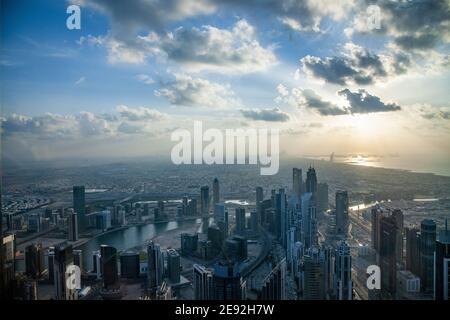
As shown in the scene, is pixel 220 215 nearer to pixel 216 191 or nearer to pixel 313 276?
pixel 216 191

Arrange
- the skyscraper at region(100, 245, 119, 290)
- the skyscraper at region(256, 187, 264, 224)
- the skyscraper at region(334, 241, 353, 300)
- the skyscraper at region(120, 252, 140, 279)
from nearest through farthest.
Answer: the skyscraper at region(334, 241, 353, 300) → the skyscraper at region(100, 245, 119, 290) → the skyscraper at region(120, 252, 140, 279) → the skyscraper at region(256, 187, 264, 224)

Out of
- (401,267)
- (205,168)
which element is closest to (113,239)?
(205,168)

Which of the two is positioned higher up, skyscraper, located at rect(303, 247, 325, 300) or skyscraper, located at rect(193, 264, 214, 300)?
skyscraper, located at rect(193, 264, 214, 300)

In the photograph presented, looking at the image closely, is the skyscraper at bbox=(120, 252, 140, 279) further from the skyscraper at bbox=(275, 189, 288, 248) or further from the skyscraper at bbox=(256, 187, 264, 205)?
the skyscraper at bbox=(275, 189, 288, 248)

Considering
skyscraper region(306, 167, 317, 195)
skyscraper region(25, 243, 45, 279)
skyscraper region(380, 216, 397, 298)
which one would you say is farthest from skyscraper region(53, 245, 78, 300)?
skyscraper region(306, 167, 317, 195)

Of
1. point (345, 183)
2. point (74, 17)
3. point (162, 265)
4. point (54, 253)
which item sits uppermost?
point (74, 17)

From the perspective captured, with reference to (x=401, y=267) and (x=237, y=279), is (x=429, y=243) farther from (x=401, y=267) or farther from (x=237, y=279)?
(x=237, y=279)

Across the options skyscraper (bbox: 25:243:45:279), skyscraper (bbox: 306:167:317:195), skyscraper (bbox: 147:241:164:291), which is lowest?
skyscraper (bbox: 147:241:164:291)
